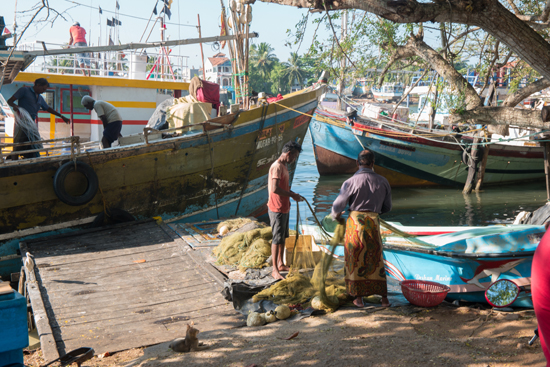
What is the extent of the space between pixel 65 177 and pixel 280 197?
13.2 ft

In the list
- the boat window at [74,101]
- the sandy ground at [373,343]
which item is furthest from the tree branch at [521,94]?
the boat window at [74,101]

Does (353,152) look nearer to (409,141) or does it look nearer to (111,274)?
(409,141)

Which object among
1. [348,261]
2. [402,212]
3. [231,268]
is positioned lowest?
[402,212]

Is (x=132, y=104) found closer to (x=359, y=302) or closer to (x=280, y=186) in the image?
(x=280, y=186)

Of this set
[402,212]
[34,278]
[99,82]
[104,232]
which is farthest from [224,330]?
[402,212]

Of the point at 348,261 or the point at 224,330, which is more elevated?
the point at 348,261

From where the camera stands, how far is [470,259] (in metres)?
5.42

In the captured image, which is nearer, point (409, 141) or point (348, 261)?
point (348, 261)

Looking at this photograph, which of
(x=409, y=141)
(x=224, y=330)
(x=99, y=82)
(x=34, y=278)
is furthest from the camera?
(x=409, y=141)

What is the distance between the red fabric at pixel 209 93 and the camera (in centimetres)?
992

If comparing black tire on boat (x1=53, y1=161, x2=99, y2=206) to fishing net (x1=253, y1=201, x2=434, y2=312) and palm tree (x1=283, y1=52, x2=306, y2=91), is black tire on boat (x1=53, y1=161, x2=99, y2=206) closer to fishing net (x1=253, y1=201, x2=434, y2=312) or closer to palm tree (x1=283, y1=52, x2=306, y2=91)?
fishing net (x1=253, y1=201, x2=434, y2=312)

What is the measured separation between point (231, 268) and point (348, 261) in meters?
2.00

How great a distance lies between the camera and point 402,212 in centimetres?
1506

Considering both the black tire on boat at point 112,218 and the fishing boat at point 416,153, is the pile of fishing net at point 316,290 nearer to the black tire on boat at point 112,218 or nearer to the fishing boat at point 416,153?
the black tire on boat at point 112,218
